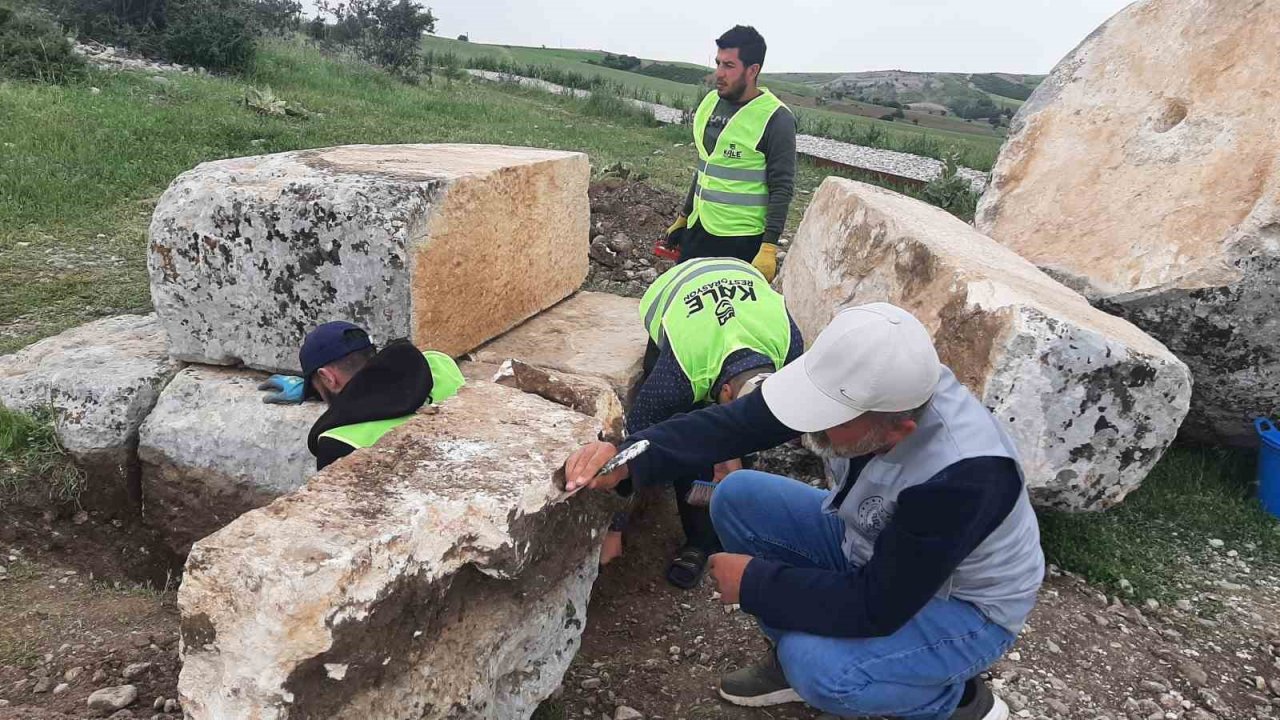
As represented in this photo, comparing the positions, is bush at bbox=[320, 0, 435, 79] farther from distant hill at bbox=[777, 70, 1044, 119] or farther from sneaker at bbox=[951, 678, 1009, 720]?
distant hill at bbox=[777, 70, 1044, 119]

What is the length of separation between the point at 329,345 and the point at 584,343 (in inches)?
57.5

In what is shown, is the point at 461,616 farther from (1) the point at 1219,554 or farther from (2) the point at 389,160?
(1) the point at 1219,554

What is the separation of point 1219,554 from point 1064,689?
4.21 feet

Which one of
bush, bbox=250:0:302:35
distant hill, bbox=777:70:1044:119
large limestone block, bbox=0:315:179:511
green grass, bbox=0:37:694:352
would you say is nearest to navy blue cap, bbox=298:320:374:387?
large limestone block, bbox=0:315:179:511

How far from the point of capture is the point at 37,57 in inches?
321

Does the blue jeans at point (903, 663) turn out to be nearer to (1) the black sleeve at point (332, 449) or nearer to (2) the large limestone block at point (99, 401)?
(1) the black sleeve at point (332, 449)

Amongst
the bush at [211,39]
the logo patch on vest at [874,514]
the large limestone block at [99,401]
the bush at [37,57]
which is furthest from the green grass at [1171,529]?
the bush at [211,39]

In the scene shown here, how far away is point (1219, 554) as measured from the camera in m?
3.43

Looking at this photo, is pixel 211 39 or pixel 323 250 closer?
pixel 323 250

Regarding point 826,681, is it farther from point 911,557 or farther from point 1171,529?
point 1171,529

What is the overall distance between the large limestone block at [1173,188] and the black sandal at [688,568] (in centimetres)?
209

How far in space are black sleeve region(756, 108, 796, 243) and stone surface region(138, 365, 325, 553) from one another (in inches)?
87.3

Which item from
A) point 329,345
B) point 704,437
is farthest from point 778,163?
point 329,345

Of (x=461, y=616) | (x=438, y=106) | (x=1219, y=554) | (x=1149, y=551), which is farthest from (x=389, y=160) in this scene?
(x=438, y=106)
